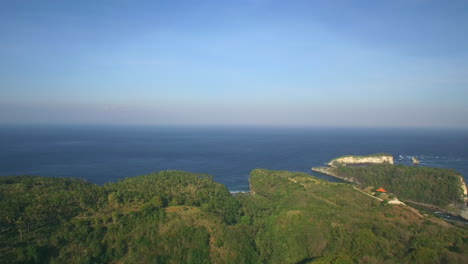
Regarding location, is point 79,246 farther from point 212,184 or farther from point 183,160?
point 183,160

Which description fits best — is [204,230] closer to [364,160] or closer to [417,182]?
[417,182]

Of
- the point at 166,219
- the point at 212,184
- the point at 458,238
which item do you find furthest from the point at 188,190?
the point at 458,238

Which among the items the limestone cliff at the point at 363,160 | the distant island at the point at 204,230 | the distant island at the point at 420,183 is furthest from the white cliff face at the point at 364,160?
the distant island at the point at 204,230

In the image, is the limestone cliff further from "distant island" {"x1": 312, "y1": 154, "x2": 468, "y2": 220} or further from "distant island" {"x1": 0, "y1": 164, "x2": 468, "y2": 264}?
"distant island" {"x1": 0, "y1": 164, "x2": 468, "y2": 264}

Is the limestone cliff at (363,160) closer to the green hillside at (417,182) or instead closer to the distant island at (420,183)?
the distant island at (420,183)

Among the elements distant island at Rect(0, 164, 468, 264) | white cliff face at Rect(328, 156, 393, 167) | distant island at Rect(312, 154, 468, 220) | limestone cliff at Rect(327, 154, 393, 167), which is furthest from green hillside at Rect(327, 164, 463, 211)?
distant island at Rect(0, 164, 468, 264)

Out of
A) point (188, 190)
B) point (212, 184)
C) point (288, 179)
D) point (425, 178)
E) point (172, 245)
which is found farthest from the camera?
point (425, 178)
